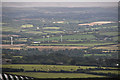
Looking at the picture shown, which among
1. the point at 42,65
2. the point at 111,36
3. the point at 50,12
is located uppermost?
the point at 50,12

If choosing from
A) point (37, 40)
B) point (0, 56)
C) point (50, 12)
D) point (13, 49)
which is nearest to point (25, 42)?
point (37, 40)

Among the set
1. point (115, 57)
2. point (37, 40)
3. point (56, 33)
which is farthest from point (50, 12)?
point (115, 57)

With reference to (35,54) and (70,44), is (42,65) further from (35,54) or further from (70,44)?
(70,44)

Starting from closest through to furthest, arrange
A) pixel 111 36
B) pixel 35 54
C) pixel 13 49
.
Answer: pixel 35 54 → pixel 13 49 → pixel 111 36

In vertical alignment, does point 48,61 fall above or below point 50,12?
below

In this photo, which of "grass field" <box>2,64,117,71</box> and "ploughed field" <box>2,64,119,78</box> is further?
"grass field" <box>2,64,117,71</box>

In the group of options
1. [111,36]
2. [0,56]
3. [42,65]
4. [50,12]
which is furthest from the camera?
[50,12]

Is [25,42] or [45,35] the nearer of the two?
[25,42]

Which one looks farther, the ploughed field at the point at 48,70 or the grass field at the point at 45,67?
the grass field at the point at 45,67

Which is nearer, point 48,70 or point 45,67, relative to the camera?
point 48,70
